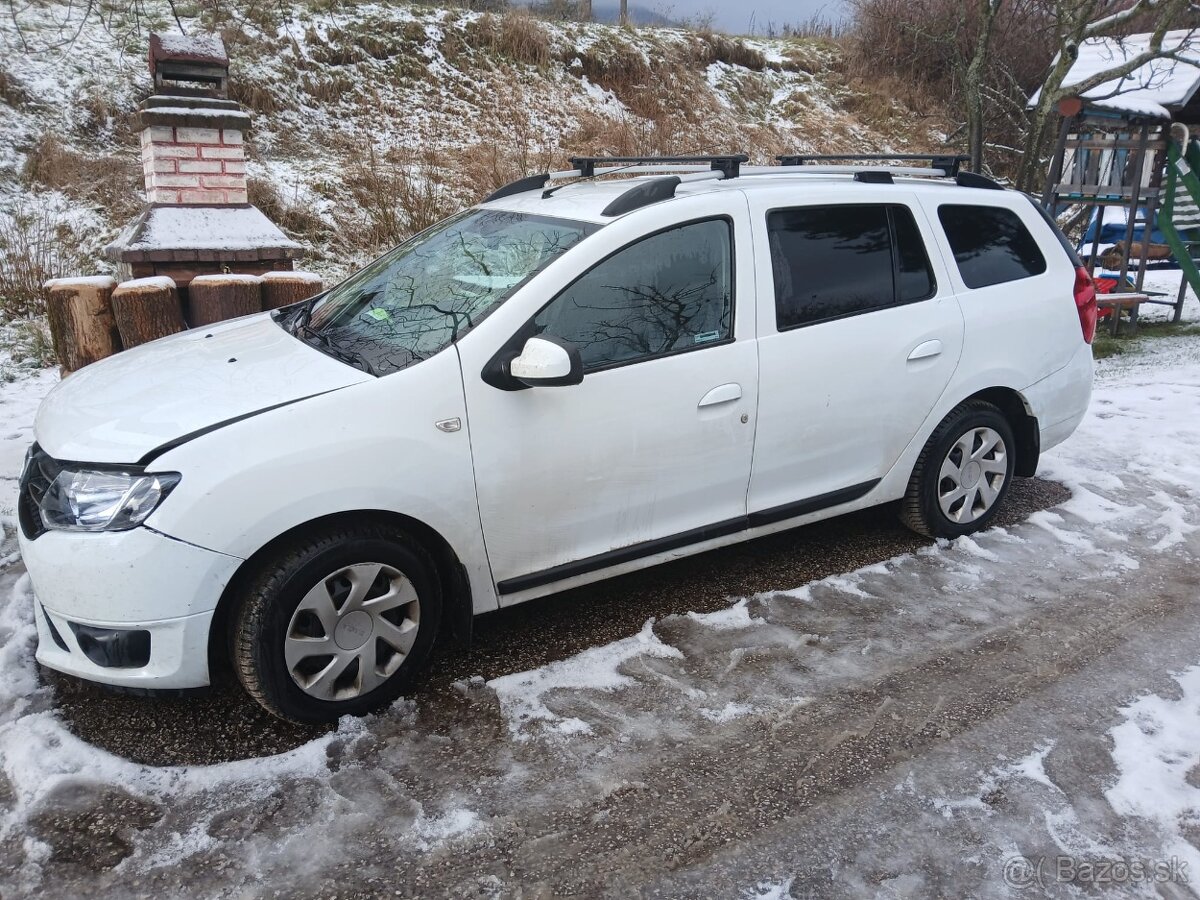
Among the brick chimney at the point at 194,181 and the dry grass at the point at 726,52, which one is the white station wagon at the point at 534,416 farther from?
the dry grass at the point at 726,52

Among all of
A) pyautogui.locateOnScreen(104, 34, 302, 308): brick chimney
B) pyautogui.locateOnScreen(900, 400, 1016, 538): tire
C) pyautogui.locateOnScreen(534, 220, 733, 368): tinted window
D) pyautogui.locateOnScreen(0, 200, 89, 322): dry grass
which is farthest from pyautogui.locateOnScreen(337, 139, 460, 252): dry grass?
pyautogui.locateOnScreen(900, 400, 1016, 538): tire

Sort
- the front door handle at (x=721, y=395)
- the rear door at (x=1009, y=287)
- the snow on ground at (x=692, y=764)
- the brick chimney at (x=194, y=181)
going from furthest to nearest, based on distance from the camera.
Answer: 1. the brick chimney at (x=194, y=181)
2. the rear door at (x=1009, y=287)
3. the front door handle at (x=721, y=395)
4. the snow on ground at (x=692, y=764)

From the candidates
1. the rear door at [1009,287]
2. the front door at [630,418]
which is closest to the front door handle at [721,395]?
the front door at [630,418]

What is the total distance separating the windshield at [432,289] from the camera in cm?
333

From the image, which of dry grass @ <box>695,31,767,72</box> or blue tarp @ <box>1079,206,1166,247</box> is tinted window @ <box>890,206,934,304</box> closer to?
blue tarp @ <box>1079,206,1166,247</box>

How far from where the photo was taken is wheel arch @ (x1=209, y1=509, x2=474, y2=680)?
2.87 meters

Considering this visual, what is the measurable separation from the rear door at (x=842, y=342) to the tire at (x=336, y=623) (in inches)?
58.2

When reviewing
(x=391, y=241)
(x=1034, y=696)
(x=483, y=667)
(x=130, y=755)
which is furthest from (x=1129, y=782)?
(x=391, y=241)

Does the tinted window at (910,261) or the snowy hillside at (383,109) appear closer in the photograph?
the tinted window at (910,261)

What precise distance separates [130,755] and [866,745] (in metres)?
2.37

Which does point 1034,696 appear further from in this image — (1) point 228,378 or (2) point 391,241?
(2) point 391,241

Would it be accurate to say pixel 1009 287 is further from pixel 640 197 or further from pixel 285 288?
pixel 285 288

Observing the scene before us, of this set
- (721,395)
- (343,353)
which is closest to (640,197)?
(721,395)

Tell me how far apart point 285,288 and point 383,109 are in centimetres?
914
